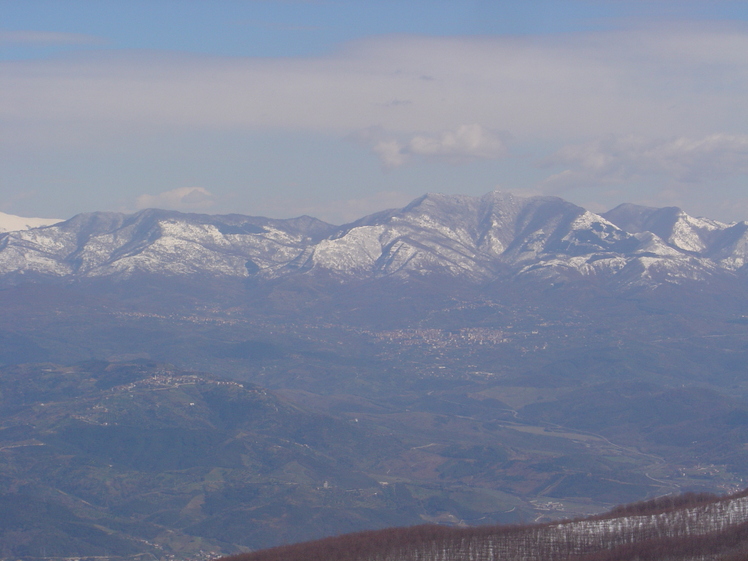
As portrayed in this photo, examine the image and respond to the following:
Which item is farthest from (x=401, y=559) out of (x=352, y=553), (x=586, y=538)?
(x=586, y=538)

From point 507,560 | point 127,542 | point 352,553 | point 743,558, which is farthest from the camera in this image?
point 127,542

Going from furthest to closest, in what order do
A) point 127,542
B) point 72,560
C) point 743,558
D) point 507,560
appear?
point 127,542 < point 72,560 < point 507,560 < point 743,558

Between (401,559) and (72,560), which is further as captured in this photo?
(72,560)

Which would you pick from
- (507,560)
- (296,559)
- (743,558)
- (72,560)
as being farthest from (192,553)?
(743,558)

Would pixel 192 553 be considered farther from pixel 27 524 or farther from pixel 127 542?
pixel 27 524

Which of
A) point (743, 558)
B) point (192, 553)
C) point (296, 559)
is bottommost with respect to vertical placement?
point (192, 553)

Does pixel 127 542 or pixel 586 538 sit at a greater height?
pixel 586 538
